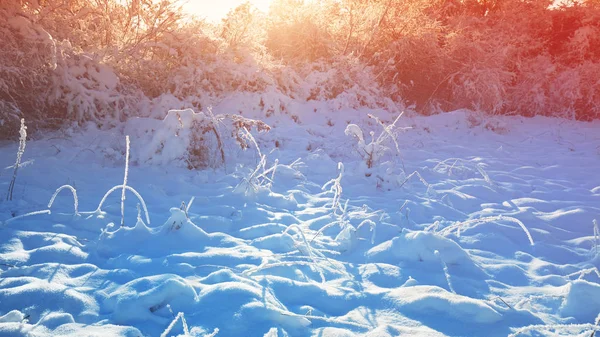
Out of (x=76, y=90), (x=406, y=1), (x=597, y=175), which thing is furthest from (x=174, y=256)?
(x=406, y=1)

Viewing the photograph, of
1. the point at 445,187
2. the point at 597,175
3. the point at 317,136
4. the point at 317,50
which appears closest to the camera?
the point at 445,187

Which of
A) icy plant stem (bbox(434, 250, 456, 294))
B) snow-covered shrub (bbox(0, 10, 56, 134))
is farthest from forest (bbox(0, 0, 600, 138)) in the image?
icy plant stem (bbox(434, 250, 456, 294))

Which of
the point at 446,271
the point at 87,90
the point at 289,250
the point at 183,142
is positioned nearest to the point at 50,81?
the point at 87,90

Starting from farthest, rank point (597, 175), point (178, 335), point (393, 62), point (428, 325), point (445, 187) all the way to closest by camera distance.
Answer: point (393, 62) < point (597, 175) < point (445, 187) < point (428, 325) < point (178, 335)

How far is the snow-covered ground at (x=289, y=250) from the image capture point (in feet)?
6.51

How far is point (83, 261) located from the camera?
257 centimetres

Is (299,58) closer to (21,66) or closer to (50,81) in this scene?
(50,81)

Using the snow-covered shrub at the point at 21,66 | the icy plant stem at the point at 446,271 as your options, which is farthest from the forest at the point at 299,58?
the icy plant stem at the point at 446,271

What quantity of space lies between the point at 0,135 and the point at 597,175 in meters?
7.85

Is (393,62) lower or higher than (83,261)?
higher

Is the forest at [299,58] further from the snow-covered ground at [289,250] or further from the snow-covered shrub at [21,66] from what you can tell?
the snow-covered ground at [289,250]

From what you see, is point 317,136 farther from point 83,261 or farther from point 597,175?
point 83,261

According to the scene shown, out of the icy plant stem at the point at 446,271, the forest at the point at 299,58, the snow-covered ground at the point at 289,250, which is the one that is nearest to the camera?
the snow-covered ground at the point at 289,250

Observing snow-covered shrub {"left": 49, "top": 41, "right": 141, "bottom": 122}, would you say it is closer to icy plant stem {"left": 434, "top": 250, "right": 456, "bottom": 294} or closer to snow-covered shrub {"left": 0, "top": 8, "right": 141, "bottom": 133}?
snow-covered shrub {"left": 0, "top": 8, "right": 141, "bottom": 133}
